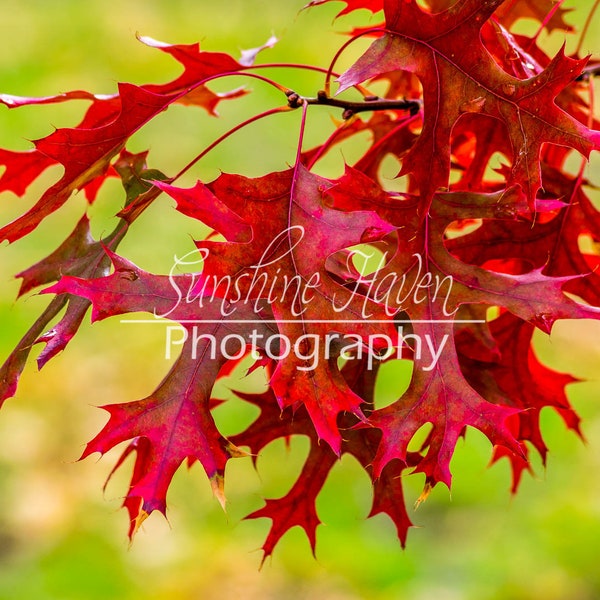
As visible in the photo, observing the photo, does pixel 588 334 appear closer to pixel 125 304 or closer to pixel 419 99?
pixel 419 99

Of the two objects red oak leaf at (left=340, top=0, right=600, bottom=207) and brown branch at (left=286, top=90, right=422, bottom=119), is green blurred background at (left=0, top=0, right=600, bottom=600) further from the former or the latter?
red oak leaf at (left=340, top=0, right=600, bottom=207)

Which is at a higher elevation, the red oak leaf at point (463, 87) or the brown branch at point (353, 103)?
the brown branch at point (353, 103)

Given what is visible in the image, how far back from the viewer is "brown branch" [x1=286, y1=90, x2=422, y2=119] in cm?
96

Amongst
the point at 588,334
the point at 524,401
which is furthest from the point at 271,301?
the point at 588,334

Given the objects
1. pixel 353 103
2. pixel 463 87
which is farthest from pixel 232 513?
pixel 463 87

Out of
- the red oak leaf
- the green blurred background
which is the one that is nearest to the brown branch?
the red oak leaf

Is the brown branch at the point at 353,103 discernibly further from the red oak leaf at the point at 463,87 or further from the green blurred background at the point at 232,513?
the green blurred background at the point at 232,513

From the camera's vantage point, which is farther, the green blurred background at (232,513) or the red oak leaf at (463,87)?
the green blurred background at (232,513)

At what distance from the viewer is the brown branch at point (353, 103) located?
961mm

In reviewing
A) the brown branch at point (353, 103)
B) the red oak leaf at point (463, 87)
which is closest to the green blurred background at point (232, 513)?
the brown branch at point (353, 103)

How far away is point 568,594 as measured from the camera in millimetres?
2225

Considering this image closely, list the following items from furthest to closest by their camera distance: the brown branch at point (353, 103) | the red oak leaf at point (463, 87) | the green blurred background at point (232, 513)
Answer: the green blurred background at point (232, 513) < the brown branch at point (353, 103) < the red oak leaf at point (463, 87)

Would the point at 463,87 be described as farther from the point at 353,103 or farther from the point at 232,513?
the point at 232,513

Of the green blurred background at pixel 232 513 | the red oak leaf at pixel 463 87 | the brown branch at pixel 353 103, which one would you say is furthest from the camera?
the green blurred background at pixel 232 513
